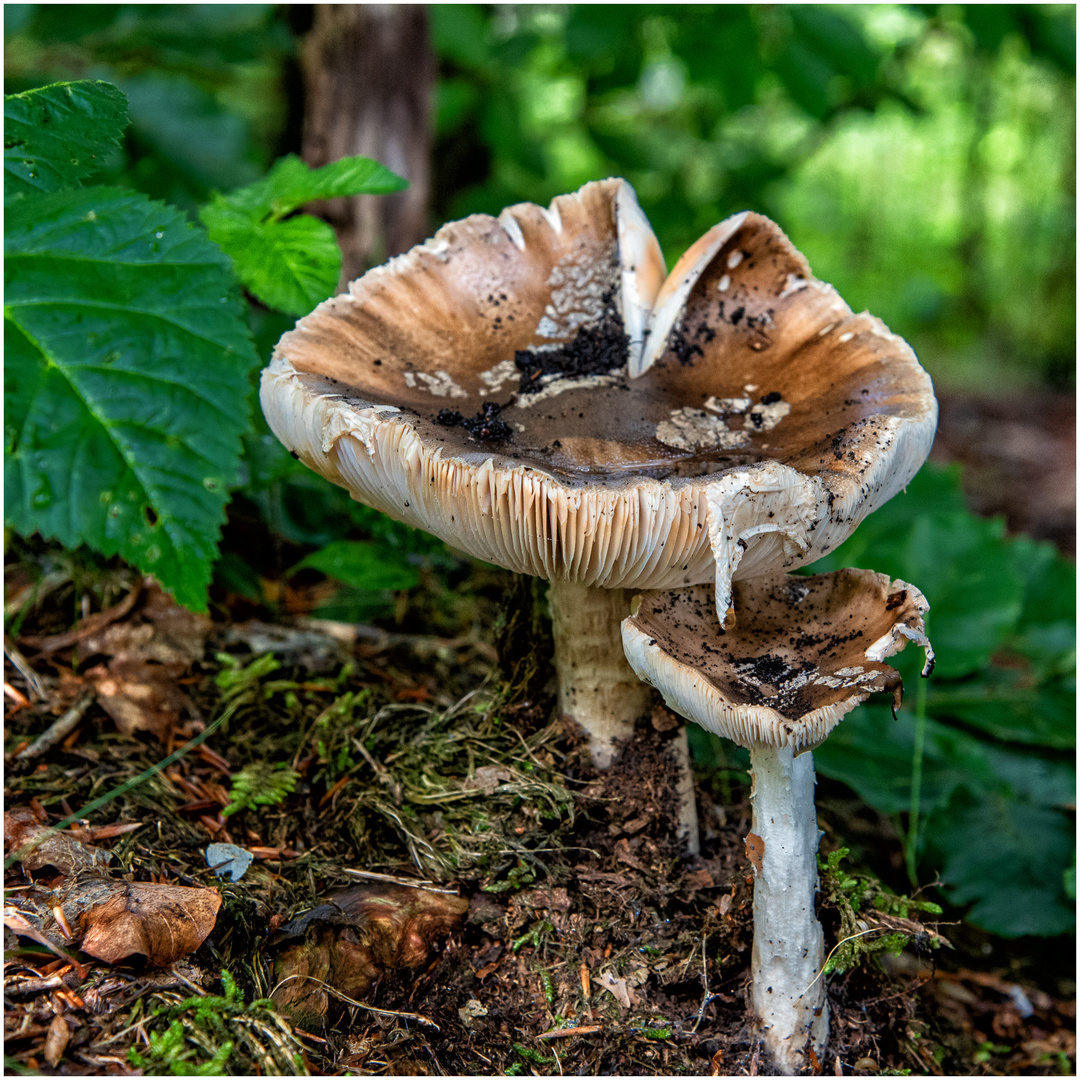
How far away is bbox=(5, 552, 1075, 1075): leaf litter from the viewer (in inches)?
72.3

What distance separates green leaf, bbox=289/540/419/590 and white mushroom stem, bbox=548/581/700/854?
0.57 meters

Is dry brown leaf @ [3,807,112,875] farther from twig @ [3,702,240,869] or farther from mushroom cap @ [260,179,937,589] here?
→ mushroom cap @ [260,179,937,589]

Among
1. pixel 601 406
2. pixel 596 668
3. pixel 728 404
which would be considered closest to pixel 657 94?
pixel 728 404

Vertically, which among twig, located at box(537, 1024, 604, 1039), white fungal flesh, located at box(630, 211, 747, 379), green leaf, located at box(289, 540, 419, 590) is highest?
white fungal flesh, located at box(630, 211, 747, 379)

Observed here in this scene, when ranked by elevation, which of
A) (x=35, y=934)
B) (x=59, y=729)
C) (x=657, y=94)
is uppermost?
(x=657, y=94)

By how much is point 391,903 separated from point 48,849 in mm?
788

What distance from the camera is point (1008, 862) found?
9.54 ft

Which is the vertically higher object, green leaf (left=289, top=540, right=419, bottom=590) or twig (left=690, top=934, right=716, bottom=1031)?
green leaf (left=289, top=540, right=419, bottom=590)

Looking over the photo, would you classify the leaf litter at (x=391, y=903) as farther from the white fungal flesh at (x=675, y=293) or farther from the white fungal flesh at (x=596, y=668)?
the white fungal flesh at (x=675, y=293)

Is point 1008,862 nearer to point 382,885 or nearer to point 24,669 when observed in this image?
point 382,885

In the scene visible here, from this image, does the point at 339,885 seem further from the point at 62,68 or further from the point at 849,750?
the point at 62,68

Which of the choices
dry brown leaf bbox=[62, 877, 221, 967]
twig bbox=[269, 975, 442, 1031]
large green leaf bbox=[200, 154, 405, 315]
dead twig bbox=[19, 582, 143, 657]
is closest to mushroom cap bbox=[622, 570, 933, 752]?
twig bbox=[269, 975, 442, 1031]

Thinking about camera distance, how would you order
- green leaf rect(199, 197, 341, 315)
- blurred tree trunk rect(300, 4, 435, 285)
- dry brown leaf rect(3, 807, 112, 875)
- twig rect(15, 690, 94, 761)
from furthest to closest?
blurred tree trunk rect(300, 4, 435, 285)
green leaf rect(199, 197, 341, 315)
twig rect(15, 690, 94, 761)
dry brown leaf rect(3, 807, 112, 875)

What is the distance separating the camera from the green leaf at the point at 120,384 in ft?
6.09
